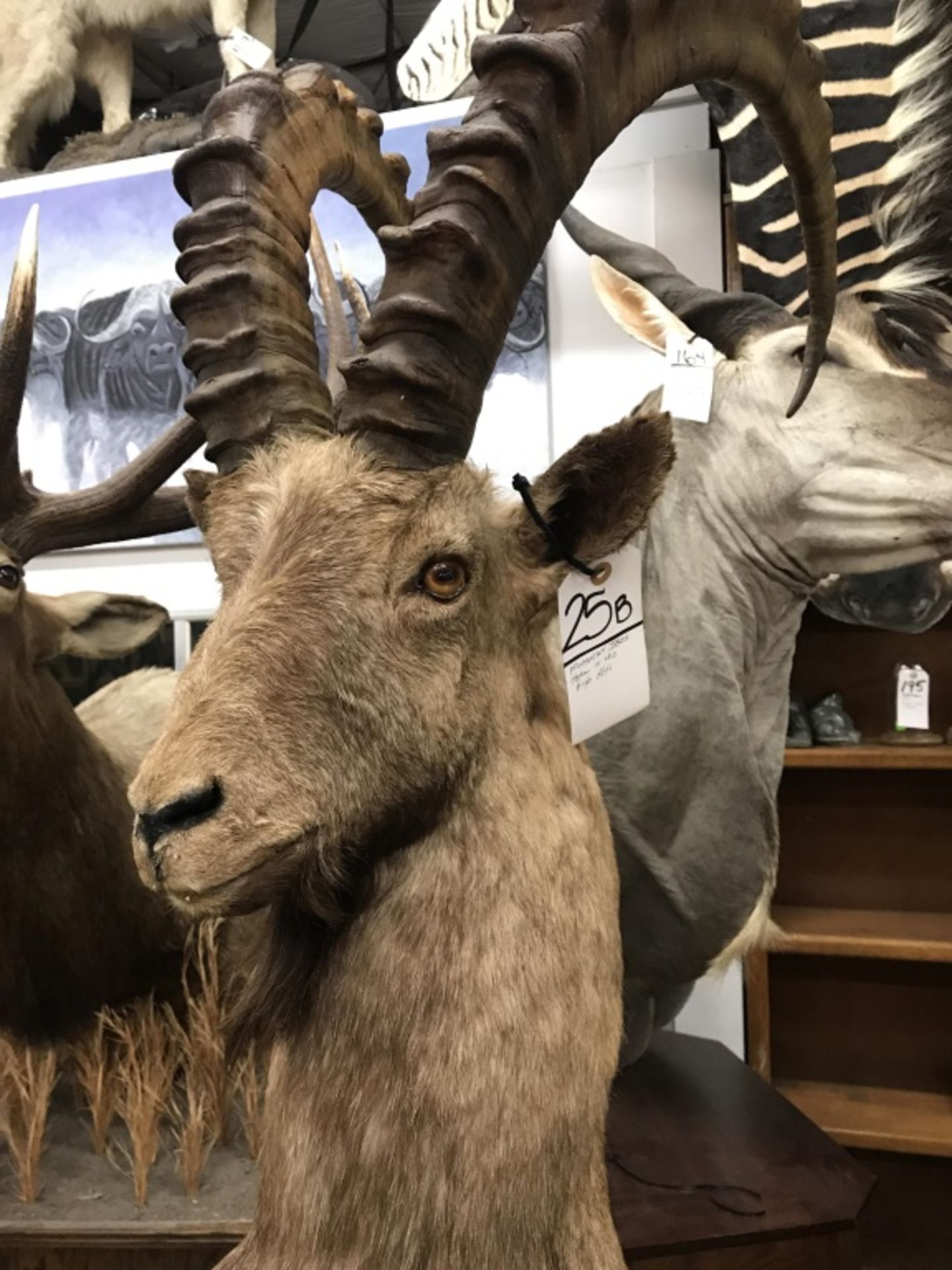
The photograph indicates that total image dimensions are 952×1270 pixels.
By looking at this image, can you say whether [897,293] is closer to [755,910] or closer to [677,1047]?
[755,910]

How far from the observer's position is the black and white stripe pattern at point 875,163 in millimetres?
1740

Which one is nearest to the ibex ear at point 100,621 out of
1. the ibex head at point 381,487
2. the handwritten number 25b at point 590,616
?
the ibex head at point 381,487

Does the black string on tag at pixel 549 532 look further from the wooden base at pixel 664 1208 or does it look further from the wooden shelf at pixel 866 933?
the wooden shelf at pixel 866 933

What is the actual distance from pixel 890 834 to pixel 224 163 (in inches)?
91.2

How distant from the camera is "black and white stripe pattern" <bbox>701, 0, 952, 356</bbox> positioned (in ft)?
5.71

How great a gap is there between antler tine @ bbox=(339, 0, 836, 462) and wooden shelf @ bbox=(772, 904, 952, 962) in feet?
5.26

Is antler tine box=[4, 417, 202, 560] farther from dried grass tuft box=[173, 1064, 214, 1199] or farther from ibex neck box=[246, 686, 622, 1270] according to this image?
ibex neck box=[246, 686, 622, 1270]

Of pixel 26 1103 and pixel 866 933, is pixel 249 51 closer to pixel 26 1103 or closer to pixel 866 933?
pixel 26 1103

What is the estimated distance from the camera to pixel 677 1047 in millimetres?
1939

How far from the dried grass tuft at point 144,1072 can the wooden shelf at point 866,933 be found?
3.97ft

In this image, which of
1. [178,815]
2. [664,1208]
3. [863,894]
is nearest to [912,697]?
[863,894]

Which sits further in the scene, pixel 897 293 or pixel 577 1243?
pixel 897 293

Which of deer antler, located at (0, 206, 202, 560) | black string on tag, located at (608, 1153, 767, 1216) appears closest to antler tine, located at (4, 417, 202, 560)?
deer antler, located at (0, 206, 202, 560)

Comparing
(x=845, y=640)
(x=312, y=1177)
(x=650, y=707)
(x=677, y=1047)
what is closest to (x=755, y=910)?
(x=650, y=707)
